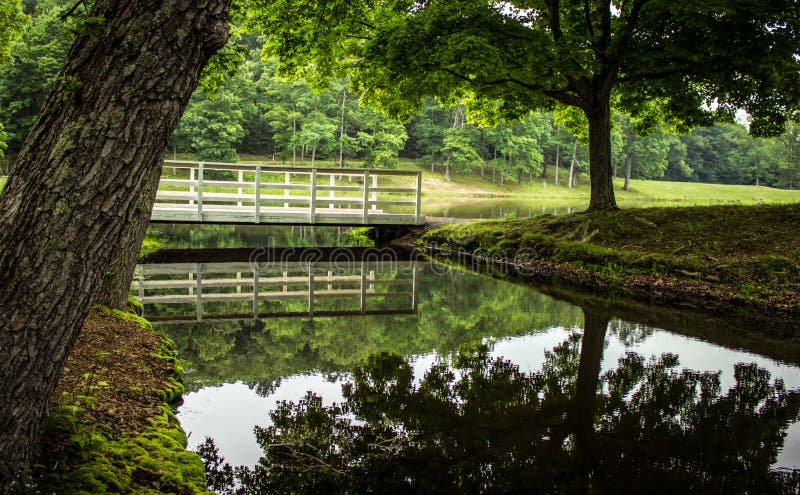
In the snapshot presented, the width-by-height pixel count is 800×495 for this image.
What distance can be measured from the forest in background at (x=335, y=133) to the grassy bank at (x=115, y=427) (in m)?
28.8

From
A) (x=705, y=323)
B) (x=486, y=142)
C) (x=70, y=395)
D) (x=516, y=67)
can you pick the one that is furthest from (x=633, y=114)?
(x=486, y=142)

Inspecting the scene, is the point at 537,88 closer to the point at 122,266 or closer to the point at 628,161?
the point at 122,266

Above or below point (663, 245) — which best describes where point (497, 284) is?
below

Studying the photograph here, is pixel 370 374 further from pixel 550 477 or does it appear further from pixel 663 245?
pixel 663 245

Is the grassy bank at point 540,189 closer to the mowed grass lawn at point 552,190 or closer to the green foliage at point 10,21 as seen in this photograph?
the mowed grass lawn at point 552,190

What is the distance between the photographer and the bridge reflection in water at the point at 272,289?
9.54 meters

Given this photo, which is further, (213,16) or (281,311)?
(281,311)

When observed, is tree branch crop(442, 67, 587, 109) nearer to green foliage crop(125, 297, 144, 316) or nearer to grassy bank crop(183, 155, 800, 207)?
Result: green foliage crop(125, 297, 144, 316)

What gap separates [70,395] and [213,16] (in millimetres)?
2718

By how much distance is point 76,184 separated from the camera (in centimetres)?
266

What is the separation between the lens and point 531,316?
30.8 feet

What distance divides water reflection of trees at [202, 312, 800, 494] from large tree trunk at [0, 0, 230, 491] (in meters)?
1.63

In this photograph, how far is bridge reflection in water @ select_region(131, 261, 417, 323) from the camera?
954 centimetres

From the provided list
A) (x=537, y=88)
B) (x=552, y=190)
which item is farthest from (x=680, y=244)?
(x=552, y=190)
